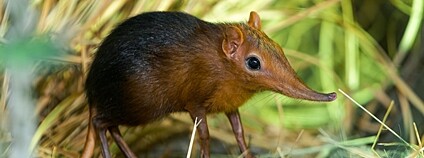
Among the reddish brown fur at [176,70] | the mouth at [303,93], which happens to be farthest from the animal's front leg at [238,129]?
the mouth at [303,93]

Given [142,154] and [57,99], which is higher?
[57,99]

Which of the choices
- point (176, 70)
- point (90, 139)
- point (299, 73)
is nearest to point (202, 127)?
point (176, 70)

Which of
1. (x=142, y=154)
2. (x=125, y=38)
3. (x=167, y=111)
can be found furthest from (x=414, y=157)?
(x=142, y=154)

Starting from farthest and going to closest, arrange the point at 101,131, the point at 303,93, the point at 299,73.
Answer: the point at 299,73, the point at 101,131, the point at 303,93

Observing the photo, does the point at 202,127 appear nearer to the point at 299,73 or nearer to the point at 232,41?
the point at 232,41

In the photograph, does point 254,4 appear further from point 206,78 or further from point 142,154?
point 206,78

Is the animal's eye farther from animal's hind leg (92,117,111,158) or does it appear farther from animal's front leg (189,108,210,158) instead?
animal's hind leg (92,117,111,158)

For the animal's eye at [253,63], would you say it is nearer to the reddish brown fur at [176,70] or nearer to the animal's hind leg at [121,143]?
the reddish brown fur at [176,70]

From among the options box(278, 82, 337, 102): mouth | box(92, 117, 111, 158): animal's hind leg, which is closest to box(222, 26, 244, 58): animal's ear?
box(278, 82, 337, 102): mouth
